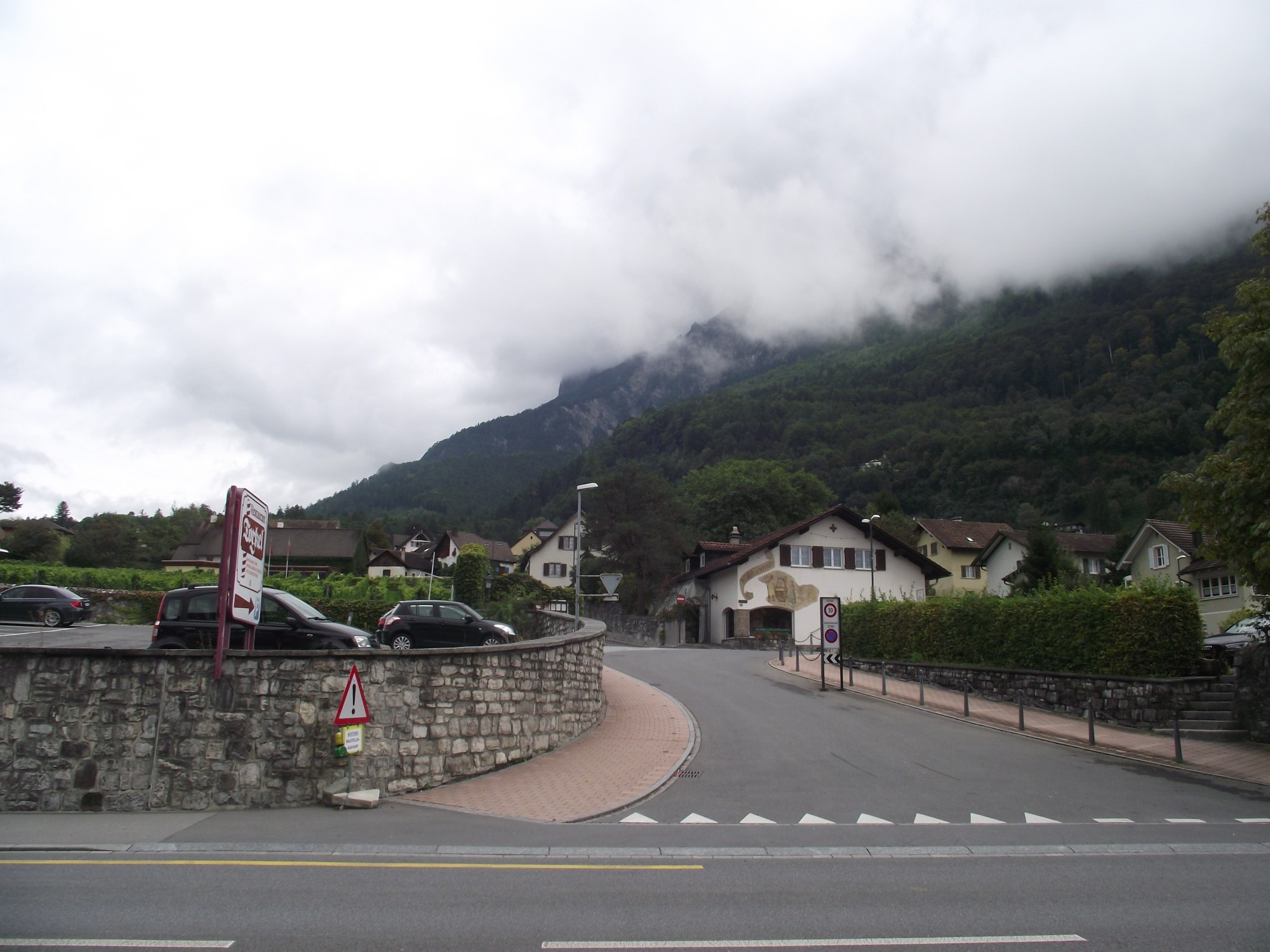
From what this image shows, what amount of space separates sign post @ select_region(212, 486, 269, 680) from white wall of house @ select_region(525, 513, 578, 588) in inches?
2638

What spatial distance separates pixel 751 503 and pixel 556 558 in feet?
65.0

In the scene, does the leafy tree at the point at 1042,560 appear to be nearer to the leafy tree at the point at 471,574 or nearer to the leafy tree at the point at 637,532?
the leafy tree at the point at 637,532

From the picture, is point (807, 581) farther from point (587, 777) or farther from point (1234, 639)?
point (587, 777)

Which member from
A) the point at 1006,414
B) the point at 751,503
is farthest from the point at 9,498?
the point at 1006,414

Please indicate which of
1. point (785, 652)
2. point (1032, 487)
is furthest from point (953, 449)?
point (785, 652)

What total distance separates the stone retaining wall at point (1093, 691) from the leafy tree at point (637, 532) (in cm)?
3252

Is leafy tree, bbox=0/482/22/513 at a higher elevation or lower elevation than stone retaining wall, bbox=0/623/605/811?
higher

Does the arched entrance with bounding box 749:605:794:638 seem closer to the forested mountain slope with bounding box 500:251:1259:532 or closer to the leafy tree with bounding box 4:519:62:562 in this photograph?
the forested mountain slope with bounding box 500:251:1259:532

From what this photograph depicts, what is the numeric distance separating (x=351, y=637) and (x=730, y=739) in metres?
7.70

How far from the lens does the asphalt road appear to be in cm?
593

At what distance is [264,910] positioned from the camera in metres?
6.31

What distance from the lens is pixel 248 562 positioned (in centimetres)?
1124

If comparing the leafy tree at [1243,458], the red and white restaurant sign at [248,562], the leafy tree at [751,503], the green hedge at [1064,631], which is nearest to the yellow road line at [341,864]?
the red and white restaurant sign at [248,562]

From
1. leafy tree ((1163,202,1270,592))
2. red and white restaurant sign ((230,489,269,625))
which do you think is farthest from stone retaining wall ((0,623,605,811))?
leafy tree ((1163,202,1270,592))
